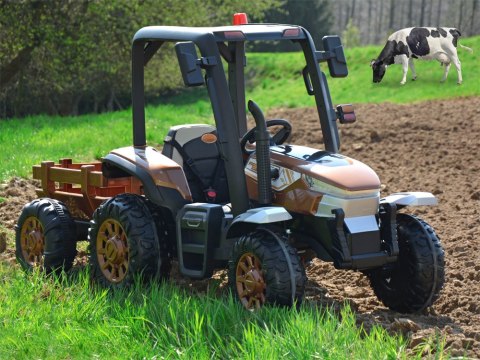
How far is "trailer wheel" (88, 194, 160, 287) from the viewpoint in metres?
6.56

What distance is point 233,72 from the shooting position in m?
7.18

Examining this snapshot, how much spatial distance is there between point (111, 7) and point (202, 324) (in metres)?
16.4

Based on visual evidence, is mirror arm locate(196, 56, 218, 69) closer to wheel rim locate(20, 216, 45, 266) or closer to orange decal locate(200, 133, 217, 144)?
orange decal locate(200, 133, 217, 144)

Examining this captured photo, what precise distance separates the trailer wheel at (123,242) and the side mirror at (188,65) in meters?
1.21

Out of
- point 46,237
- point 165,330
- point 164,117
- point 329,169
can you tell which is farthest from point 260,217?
point 164,117

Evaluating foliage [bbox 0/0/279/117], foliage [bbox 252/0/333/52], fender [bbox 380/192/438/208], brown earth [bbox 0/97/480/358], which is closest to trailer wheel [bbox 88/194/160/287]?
brown earth [bbox 0/97/480/358]

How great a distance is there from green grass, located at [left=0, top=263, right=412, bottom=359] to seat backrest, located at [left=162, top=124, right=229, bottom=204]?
3.39 ft

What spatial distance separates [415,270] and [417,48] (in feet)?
5.95

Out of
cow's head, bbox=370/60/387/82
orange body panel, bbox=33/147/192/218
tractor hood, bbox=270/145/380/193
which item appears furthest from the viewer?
orange body panel, bbox=33/147/192/218

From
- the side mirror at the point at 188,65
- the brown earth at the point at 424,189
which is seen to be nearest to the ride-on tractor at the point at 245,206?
the side mirror at the point at 188,65

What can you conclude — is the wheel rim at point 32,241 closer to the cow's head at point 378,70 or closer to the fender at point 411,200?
the fender at point 411,200

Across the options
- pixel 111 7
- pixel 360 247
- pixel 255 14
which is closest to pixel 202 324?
pixel 360 247

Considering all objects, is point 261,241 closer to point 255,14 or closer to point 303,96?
point 303,96

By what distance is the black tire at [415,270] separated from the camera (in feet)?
20.4
